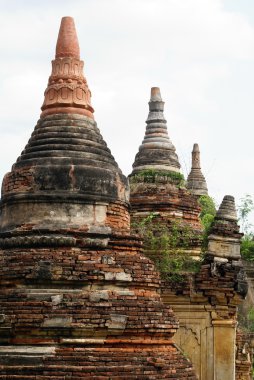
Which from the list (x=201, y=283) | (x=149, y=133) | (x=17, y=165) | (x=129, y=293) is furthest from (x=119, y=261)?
(x=149, y=133)

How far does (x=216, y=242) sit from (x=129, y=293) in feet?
17.0

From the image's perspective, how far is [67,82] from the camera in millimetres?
13250

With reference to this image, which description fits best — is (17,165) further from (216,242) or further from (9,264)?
(216,242)

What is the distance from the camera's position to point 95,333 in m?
11.4

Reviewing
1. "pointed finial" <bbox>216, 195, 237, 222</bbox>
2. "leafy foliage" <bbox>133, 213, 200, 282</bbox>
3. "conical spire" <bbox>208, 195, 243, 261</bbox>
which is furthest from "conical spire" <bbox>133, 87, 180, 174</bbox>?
Answer: "conical spire" <bbox>208, 195, 243, 261</bbox>

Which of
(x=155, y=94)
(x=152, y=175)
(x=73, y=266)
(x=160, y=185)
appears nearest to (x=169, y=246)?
(x=160, y=185)

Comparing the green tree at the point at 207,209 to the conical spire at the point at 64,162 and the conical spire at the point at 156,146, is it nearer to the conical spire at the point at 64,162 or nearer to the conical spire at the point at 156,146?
the conical spire at the point at 156,146

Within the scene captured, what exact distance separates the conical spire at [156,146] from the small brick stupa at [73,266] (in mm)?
5019

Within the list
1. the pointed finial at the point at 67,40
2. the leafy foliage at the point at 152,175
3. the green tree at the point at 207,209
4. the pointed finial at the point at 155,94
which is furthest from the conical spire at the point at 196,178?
the pointed finial at the point at 67,40

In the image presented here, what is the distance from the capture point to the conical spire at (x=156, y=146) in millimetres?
18234

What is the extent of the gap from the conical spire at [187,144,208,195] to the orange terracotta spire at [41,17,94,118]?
1104 cm

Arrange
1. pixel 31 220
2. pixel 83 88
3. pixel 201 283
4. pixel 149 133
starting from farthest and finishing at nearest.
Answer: pixel 149 133, pixel 201 283, pixel 83 88, pixel 31 220

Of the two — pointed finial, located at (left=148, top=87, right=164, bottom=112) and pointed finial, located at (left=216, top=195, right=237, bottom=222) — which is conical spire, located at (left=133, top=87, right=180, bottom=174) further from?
pointed finial, located at (left=216, top=195, right=237, bottom=222)

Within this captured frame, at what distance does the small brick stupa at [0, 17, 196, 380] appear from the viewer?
444 inches
